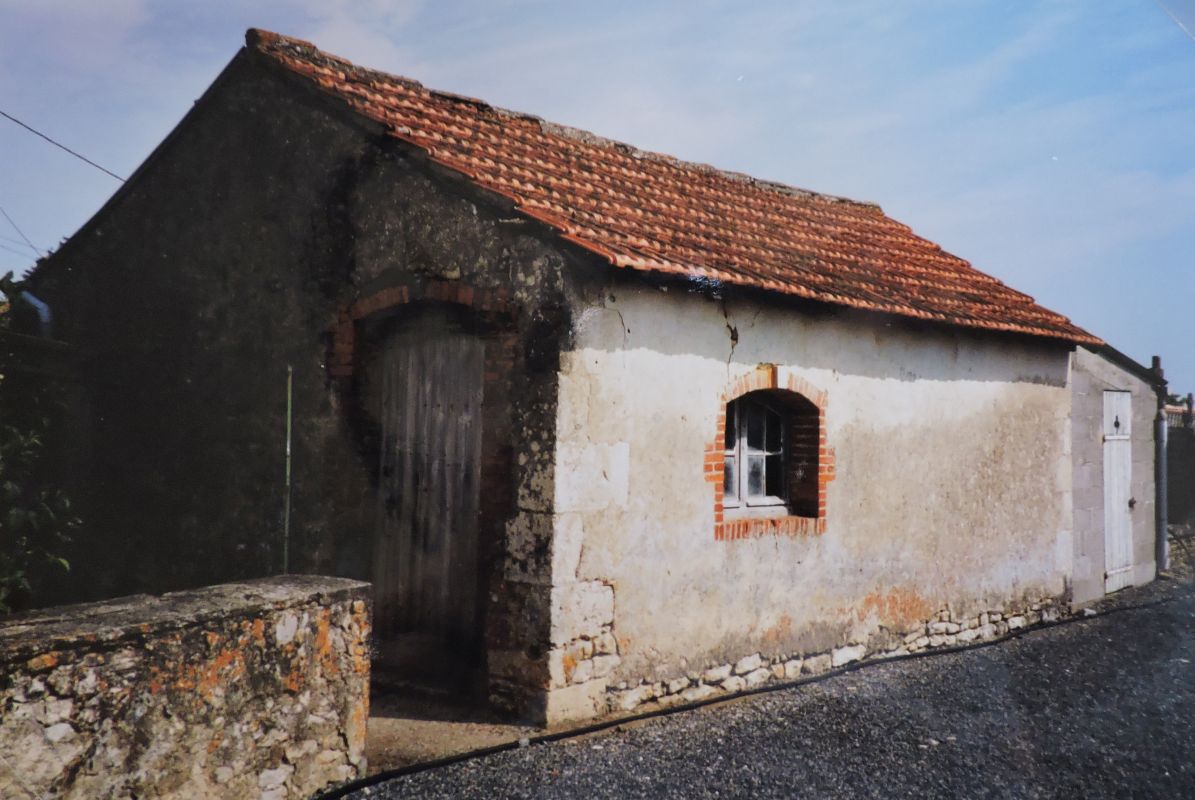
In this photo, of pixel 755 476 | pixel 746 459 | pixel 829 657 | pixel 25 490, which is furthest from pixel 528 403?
pixel 25 490

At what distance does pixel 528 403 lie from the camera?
5.42m

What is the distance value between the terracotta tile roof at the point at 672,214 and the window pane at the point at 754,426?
102 centimetres

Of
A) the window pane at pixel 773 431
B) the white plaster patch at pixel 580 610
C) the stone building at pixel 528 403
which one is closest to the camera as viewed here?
the white plaster patch at pixel 580 610

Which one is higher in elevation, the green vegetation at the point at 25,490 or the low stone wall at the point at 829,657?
the green vegetation at the point at 25,490

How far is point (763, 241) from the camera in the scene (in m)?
7.79

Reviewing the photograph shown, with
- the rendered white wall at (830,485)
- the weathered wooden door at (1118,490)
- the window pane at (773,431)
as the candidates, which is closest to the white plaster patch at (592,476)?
the rendered white wall at (830,485)

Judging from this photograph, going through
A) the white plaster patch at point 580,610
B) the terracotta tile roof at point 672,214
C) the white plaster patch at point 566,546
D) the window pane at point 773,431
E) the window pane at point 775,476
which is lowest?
the white plaster patch at point 580,610

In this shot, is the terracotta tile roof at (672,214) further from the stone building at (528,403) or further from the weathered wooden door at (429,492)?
the weathered wooden door at (429,492)

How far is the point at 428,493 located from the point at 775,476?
9.16ft

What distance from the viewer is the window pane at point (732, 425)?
22.1ft

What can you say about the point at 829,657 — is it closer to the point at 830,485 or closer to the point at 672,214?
the point at 830,485

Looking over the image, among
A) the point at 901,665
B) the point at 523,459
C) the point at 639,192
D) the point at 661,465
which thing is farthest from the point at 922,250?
the point at 523,459

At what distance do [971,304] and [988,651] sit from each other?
3.35 meters

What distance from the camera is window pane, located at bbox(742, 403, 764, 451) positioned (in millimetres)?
6863
